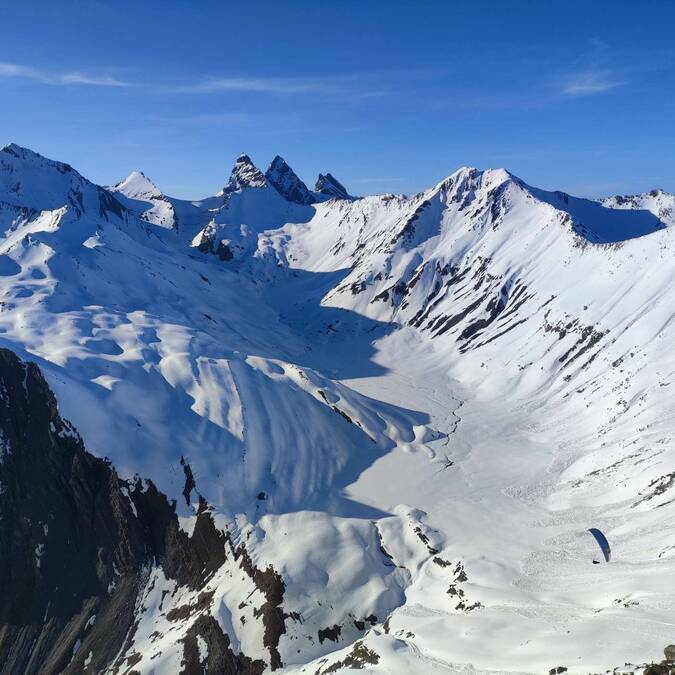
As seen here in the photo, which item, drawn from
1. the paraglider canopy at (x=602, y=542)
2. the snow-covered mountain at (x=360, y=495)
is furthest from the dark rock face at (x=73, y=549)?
the paraglider canopy at (x=602, y=542)

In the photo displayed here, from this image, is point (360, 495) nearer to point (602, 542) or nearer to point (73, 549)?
point (602, 542)

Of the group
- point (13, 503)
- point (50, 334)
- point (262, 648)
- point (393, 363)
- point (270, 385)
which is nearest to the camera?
point (262, 648)

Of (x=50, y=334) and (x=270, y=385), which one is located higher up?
(x=50, y=334)

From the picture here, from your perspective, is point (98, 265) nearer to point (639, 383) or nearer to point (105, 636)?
point (105, 636)

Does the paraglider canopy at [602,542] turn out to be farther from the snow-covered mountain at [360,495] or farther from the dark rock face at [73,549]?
the dark rock face at [73,549]

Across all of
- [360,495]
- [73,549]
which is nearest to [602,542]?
[360,495]

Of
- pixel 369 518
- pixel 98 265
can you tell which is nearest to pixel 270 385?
pixel 369 518

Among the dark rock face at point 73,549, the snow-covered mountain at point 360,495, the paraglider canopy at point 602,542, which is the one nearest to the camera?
the snow-covered mountain at point 360,495
